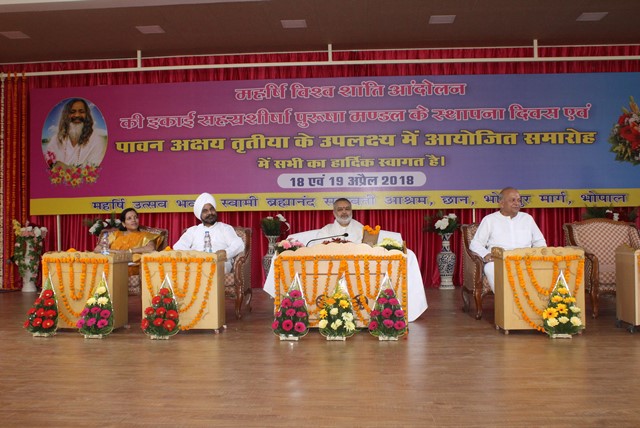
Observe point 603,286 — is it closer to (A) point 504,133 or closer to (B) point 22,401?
(A) point 504,133

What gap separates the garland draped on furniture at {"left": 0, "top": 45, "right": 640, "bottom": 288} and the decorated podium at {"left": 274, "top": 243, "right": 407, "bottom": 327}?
12.2ft

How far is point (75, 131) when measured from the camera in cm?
916

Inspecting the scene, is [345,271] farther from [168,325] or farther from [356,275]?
[168,325]

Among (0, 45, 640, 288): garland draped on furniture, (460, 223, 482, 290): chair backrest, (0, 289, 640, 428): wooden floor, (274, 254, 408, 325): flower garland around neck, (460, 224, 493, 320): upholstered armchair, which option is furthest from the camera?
(0, 45, 640, 288): garland draped on furniture

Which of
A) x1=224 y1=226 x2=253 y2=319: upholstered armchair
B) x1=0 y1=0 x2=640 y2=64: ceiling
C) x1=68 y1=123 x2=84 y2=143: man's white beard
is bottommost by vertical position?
x1=224 y1=226 x2=253 y2=319: upholstered armchair

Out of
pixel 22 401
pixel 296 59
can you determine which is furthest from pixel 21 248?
pixel 22 401

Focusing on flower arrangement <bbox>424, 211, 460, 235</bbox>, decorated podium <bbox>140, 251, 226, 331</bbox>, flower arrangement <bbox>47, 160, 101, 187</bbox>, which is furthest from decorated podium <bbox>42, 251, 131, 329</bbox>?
flower arrangement <bbox>424, 211, 460, 235</bbox>

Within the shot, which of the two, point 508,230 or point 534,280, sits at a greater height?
point 508,230

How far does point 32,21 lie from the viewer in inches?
299

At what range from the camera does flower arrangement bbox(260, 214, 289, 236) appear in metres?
8.57

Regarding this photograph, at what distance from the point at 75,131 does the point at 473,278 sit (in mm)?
5948

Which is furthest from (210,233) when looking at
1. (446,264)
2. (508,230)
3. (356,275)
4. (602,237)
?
(602,237)

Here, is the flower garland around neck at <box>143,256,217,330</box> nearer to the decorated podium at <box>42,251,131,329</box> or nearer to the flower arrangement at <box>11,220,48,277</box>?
the decorated podium at <box>42,251,131,329</box>

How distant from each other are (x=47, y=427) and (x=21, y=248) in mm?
6819
